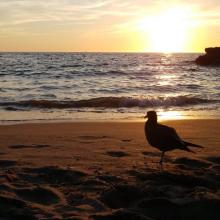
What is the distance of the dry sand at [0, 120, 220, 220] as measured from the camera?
162 inches

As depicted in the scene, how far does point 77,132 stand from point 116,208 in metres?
5.64

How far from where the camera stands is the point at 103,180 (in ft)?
17.3

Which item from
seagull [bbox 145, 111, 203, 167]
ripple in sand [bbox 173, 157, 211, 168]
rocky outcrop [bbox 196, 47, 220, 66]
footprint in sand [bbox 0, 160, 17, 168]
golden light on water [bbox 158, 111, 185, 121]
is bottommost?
golden light on water [bbox 158, 111, 185, 121]

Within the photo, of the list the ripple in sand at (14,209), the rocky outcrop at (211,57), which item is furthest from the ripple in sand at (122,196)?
the rocky outcrop at (211,57)

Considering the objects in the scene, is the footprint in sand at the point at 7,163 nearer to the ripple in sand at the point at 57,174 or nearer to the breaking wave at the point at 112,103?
the ripple in sand at the point at 57,174

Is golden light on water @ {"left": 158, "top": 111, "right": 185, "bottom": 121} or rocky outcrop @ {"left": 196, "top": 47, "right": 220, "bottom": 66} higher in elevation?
rocky outcrop @ {"left": 196, "top": 47, "right": 220, "bottom": 66}

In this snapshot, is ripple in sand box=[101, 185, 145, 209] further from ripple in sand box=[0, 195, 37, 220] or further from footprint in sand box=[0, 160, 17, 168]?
footprint in sand box=[0, 160, 17, 168]

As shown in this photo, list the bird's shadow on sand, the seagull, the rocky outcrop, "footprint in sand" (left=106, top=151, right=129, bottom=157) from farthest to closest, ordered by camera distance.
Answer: the rocky outcrop → "footprint in sand" (left=106, top=151, right=129, bottom=157) → the seagull → the bird's shadow on sand

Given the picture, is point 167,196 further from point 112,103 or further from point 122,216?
point 112,103

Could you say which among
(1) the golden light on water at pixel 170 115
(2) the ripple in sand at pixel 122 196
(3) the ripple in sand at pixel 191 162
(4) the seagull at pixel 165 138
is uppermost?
(4) the seagull at pixel 165 138

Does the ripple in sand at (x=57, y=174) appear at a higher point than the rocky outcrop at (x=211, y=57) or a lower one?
lower

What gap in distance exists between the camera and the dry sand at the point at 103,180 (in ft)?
13.5

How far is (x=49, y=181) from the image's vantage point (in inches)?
208

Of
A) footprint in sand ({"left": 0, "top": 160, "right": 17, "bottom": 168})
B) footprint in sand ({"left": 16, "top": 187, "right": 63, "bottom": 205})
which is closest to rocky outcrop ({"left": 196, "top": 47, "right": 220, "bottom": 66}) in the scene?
footprint in sand ({"left": 0, "top": 160, "right": 17, "bottom": 168})
